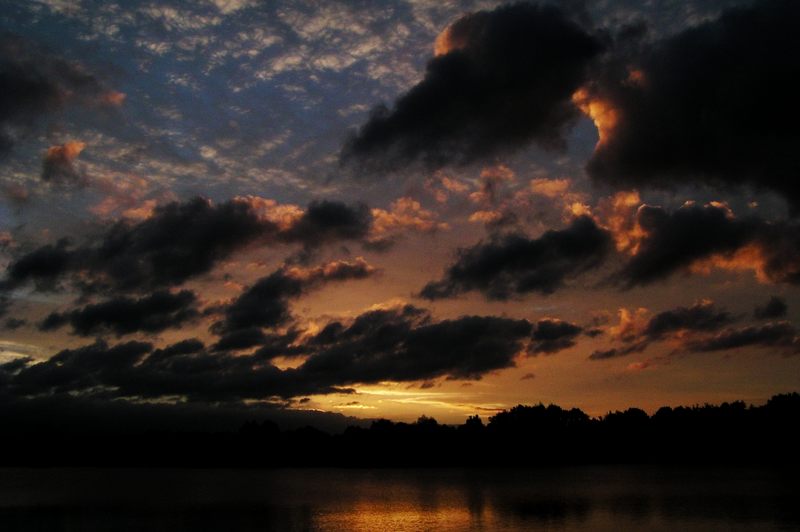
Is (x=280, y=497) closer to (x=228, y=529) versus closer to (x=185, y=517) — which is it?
(x=185, y=517)

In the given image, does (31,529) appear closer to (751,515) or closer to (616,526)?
(616,526)

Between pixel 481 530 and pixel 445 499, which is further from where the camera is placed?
pixel 445 499

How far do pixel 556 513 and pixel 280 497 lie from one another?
74.5 m

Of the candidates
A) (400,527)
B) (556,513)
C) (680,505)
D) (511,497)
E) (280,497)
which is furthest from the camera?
(280,497)

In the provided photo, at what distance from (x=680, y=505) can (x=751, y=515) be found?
1935 cm

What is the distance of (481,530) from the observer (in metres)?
90.4

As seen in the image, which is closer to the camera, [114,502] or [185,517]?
[185,517]

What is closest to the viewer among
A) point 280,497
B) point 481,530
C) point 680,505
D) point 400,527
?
point 481,530

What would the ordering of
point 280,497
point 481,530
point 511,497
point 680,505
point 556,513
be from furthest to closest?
point 280,497, point 511,497, point 680,505, point 556,513, point 481,530

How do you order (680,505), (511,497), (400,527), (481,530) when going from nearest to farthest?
(481,530) < (400,527) < (680,505) < (511,497)

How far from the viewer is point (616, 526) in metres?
90.8

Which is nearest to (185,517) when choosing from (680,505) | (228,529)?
(228,529)

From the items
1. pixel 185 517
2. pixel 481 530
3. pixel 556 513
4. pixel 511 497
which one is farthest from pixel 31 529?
pixel 511 497

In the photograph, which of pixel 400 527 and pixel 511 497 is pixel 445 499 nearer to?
pixel 511 497
